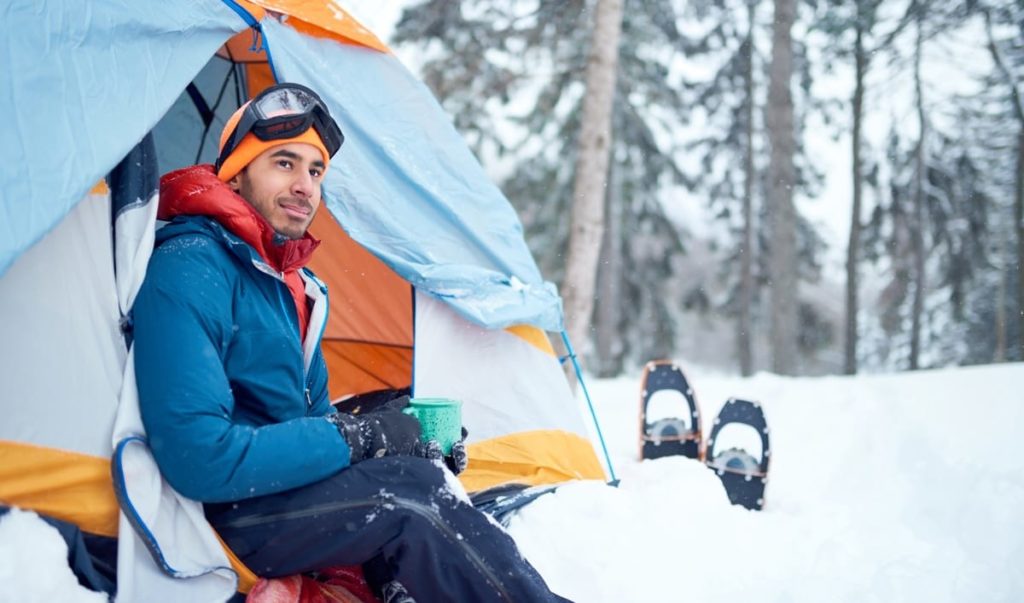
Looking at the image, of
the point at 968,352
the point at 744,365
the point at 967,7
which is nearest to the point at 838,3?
the point at 967,7

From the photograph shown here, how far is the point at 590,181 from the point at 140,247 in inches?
174

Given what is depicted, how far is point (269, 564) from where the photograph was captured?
1.81 meters

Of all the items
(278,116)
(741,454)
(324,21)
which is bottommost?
(741,454)

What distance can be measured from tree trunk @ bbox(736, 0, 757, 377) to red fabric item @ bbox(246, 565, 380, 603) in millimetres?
11463

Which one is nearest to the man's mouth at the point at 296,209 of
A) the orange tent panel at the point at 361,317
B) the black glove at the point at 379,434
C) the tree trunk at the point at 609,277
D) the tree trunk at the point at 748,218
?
the black glove at the point at 379,434

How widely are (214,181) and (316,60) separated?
1041mm

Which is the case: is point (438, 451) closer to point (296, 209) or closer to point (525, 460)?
point (296, 209)

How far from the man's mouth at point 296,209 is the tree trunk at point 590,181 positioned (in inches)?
157

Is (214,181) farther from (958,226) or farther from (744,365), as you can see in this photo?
(958,226)

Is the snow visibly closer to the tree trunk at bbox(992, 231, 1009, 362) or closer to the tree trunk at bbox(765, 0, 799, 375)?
the tree trunk at bbox(765, 0, 799, 375)

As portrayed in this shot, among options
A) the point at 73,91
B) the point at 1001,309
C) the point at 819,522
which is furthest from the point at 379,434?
the point at 1001,309

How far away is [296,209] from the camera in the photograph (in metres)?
2.08

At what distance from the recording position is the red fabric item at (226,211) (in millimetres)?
1931

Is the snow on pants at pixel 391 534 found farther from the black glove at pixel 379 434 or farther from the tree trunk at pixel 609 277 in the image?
the tree trunk at pixel 609 277
